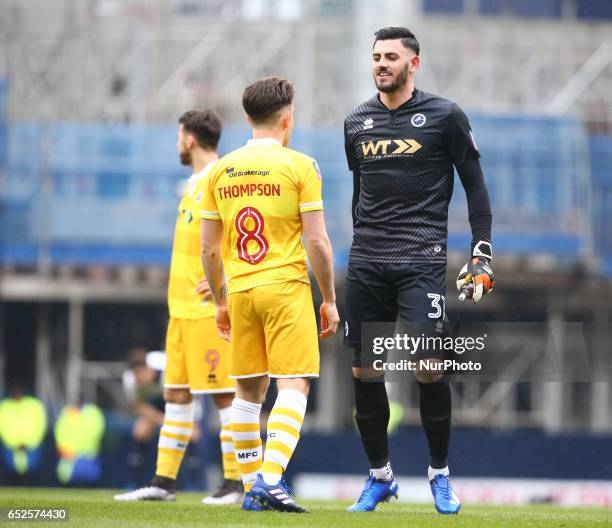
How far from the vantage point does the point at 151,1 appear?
94.6ft

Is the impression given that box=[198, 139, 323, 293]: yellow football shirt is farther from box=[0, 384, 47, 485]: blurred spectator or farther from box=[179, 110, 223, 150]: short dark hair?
box=[0, 384, 47, 485]: blurred spectator

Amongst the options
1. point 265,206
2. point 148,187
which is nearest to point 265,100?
point 265,206

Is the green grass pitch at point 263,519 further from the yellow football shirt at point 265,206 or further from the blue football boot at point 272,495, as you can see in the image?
the yellow football shirt at point 265,206

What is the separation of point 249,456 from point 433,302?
1222 mm

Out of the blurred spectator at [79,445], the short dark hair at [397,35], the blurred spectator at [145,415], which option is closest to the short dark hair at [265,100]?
the short dark hair at [397,35]

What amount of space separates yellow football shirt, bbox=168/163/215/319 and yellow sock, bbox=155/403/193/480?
0.60m

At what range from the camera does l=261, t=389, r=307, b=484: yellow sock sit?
6340 millimetres

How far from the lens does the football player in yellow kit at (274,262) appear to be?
647 centimetres

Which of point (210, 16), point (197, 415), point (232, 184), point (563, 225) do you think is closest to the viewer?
point (232, 184)

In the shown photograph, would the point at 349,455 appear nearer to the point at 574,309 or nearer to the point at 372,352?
the point at 372,352

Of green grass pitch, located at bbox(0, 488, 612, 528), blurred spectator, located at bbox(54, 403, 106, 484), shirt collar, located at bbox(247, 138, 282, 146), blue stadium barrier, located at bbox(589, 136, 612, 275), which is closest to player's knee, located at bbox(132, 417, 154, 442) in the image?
blurred spectator, located at bbox(54, 403, 106, 484)

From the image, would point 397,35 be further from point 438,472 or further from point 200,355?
point 200,355

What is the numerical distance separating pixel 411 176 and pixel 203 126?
6.70 ft

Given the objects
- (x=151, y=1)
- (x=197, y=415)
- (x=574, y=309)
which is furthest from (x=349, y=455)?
(x=151, y=1)
